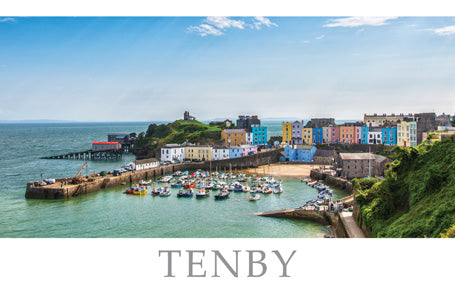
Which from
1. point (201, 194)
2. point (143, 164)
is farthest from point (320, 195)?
point (143, 164)

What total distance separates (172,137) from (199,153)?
9084 millimetres

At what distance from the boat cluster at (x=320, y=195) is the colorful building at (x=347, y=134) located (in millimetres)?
11606

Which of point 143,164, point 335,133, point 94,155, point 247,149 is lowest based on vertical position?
point 94,155

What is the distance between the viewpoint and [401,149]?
878 centimetres

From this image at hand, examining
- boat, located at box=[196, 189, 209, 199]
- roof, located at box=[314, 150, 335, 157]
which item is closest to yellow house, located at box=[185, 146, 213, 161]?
roof, located at box=[314, 150, 335, 157]

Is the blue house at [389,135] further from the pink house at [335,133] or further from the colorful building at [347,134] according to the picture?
the pink house at [335,133]

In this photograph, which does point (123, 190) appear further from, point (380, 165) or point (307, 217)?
point (380, 165)

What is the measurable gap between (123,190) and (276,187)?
6.79m

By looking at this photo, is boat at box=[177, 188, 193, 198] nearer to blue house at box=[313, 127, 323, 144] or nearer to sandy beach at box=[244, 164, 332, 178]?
sandy beach at box=[244, 164, 332, 178]

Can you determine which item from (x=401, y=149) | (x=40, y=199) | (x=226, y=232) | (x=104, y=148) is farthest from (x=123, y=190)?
(x=104, y=148)

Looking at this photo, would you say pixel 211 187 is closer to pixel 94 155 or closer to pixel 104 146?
pixel 94 155

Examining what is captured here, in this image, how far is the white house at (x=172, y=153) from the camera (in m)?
23.9

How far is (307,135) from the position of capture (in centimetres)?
2956

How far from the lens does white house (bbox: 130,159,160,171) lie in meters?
20.4
